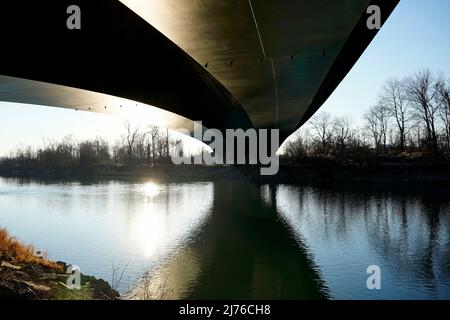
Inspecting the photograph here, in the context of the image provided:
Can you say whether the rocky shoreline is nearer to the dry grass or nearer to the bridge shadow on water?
the dry grass

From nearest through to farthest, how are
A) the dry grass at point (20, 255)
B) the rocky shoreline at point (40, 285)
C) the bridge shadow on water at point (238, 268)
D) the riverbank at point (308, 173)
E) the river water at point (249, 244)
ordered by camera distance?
the rocky shoreline at point (40, 285), the dry grass at point (20, 255), the bridge shadow on water at point (238, 268), the river water at point (249, 244), the riverbank at point (308, 173)

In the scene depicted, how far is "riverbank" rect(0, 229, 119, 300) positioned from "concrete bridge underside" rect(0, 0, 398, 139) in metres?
6.02

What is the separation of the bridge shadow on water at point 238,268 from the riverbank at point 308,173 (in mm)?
32451

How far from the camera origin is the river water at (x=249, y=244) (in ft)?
45.8

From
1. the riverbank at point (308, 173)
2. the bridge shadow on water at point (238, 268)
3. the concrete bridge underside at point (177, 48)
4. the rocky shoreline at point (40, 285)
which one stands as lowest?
the bridge shadow on water at point (238, 268)

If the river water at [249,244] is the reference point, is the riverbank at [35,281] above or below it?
above

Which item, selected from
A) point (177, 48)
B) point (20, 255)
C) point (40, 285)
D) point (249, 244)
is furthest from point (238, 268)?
point (177, 48)

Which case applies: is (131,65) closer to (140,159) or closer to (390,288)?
(390,288)

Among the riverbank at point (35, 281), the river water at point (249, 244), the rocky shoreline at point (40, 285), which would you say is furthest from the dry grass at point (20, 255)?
the river water at point (249, 244)

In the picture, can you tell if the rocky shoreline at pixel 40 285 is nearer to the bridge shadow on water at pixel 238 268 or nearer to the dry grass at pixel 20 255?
the dry grass at pixel 20 255

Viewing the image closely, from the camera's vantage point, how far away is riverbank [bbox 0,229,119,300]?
340 inches

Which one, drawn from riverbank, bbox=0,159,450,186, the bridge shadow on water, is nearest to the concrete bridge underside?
the bridge shadow on water
